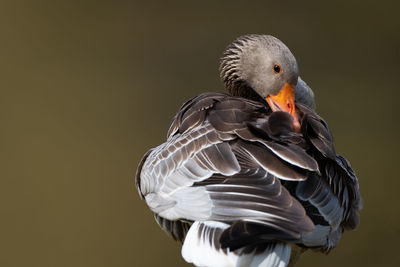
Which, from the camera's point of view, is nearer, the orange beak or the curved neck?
the orange beak

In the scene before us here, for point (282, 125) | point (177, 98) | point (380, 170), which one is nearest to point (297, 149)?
point (282, 125)

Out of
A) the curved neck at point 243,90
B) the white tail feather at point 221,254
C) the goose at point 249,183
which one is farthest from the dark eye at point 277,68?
the white tail feather at point 221,254

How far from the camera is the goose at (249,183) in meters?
2.30

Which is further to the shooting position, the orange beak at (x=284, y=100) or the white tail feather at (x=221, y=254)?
the orange beak at (x=284, y=100)

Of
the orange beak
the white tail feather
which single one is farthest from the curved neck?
the white tail feather

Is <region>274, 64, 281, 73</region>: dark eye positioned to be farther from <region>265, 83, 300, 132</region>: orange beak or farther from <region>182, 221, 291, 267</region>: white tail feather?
<region>182, 221, 291, 267</region>: white tail feather

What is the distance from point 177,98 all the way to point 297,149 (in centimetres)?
289

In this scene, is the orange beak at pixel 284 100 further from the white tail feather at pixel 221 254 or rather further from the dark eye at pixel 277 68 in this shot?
the white tail feather at pixel 221 254

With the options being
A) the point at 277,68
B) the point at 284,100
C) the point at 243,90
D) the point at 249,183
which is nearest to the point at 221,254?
the point at 249,183

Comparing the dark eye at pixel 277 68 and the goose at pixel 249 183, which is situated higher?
the dark eye at pixel 277 68

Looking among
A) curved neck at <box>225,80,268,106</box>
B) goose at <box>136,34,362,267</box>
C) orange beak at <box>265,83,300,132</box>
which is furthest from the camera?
curved neck at <box>225,80,268,106</box>

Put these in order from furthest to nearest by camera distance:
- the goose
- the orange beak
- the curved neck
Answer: the curved neck < the orange beak < the goose

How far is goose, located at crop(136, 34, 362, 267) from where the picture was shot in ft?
7.54

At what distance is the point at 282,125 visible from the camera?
2592 millimetres
